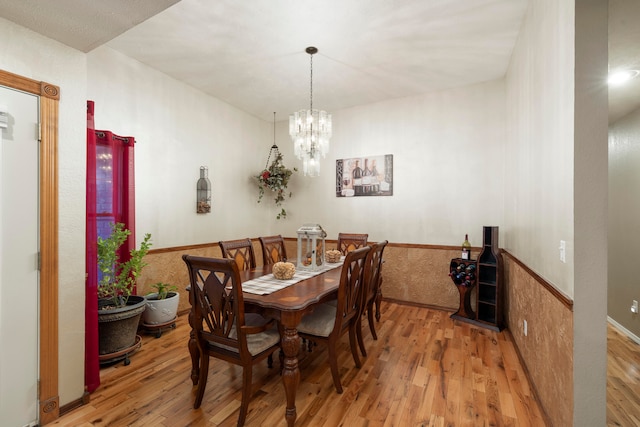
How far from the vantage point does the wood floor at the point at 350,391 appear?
1.80m

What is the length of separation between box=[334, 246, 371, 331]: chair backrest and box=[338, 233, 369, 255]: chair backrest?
1.24 m

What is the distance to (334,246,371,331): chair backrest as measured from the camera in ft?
6.64

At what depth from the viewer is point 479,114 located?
3670 mm

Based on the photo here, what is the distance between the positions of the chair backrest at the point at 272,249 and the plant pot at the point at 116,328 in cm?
124

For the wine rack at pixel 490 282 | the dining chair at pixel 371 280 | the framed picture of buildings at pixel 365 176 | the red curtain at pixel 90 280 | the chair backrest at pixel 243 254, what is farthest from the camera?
the framed picture of buildings at pixel 365 176

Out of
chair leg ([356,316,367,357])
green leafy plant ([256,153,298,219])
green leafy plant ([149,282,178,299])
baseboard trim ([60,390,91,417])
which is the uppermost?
green leafy plant ([256,153,298,219])

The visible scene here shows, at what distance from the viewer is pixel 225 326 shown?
1810 mm

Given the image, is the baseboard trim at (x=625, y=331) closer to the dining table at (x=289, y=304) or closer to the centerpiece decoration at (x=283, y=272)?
the dining table at (x=289, y=304)

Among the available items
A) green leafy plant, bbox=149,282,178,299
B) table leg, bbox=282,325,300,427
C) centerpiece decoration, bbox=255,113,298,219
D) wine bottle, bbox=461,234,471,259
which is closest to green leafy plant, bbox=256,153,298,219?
centerpiece decoration, bbox=255,113,298,219

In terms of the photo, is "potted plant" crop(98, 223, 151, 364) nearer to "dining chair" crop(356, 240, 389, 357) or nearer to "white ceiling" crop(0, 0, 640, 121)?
"white ceiling" crop(0, 0, 640, 121)

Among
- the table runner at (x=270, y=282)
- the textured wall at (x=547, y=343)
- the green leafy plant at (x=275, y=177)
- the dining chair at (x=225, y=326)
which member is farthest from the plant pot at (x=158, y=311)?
the textured wall at (x=547, y=343)

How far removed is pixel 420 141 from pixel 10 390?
4.42m

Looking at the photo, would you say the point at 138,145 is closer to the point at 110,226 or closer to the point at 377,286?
the point at 110,226

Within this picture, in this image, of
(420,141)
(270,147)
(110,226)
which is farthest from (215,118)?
(420,141)
